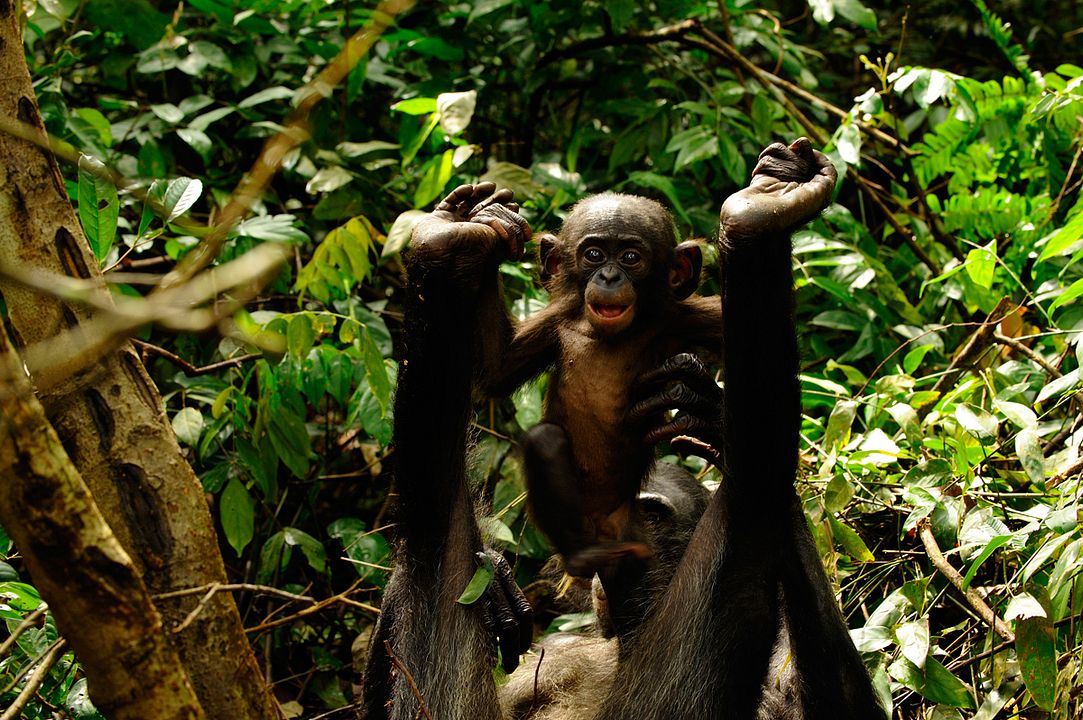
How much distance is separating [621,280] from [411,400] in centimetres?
88

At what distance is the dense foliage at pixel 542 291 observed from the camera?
3.38m

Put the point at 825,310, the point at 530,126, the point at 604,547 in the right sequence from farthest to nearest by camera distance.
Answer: the point at 530,126
the point at 825,310
the point at 604,547

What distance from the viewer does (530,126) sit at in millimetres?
6117

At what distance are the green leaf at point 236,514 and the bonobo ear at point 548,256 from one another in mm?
1288

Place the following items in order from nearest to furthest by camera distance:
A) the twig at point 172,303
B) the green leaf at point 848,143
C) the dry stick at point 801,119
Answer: the twig at point 172,303 → the green leaf at point 848,143 → the dry stick at point 801,119

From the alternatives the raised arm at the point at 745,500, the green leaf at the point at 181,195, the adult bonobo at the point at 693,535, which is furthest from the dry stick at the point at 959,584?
the green leaf at the point at 181,195

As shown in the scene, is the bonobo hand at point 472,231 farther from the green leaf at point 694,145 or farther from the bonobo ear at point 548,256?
the green leaf at point 694,145

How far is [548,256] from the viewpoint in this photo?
13.1ft

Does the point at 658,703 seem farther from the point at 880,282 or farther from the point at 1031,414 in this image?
the point at 880,282

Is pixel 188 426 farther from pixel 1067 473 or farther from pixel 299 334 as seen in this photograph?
pixel 1067 473

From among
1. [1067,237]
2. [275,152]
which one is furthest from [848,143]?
[275,152]

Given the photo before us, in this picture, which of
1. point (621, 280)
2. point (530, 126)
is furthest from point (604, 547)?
point (530, 126)

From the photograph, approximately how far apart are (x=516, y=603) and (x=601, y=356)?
86 centimetres

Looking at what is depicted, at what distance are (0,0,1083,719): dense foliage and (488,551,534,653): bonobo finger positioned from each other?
1.16 feet
